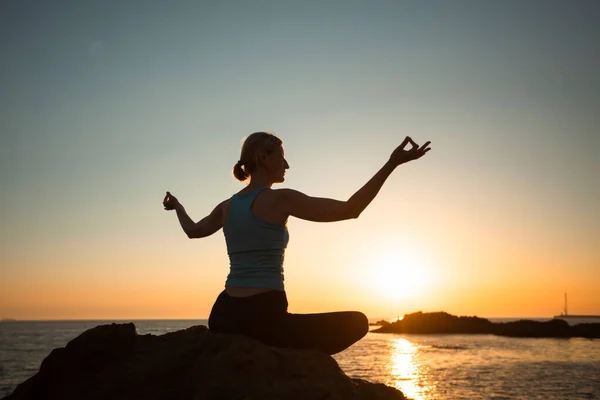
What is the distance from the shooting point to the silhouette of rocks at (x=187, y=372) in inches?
150

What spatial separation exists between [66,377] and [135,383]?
27.7 inches

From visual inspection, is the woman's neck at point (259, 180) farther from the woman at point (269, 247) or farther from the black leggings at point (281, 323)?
the black leggings at point (281, 323)

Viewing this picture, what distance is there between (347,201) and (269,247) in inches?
27.7

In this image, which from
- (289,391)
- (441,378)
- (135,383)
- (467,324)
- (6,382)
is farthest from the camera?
(467,324)

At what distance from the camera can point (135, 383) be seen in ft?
13.2

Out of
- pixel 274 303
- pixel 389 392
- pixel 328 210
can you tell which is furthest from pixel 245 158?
pixel 389 392

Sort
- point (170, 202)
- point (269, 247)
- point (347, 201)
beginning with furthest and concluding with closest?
point (170, 202) < point (269, 247) < point (347, 201)

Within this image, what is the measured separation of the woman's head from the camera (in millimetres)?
4191

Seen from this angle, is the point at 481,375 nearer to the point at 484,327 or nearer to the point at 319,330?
the point at 319,330

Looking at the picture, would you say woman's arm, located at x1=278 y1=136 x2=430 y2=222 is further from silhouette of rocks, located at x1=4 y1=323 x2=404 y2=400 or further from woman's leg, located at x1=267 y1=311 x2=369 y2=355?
silhouette of rocks, located at x1=4 y1=323 x2=404 y2=400

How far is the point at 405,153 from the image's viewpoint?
397 cm

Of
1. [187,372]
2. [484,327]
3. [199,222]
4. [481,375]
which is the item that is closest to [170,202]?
[199,222]

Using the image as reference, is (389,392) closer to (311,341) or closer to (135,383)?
(311,341)

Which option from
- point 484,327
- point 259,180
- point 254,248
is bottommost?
point 484,327
